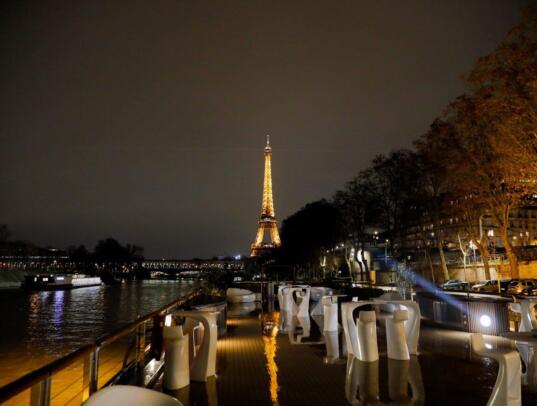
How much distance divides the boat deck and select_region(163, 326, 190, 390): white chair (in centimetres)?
17

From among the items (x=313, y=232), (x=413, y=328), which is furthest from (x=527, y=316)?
(x=313, y=232)

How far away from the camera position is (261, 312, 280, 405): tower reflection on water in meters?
6.61

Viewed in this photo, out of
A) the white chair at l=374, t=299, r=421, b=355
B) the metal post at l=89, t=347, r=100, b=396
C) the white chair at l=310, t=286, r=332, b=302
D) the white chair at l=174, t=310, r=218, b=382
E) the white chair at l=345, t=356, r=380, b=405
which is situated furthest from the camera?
the white chair at l=310, t=286, r=332, b=302

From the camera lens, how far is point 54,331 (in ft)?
83.4

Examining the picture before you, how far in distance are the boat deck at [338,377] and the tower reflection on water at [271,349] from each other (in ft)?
0.05

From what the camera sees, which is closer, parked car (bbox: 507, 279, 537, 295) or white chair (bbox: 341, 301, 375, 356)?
white chair (bbox: 341, 301, 375, 356)

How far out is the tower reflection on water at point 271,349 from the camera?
6609 mm

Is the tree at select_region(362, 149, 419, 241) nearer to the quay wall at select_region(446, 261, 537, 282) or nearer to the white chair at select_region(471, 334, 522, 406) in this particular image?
the quay wall at select_region(446, 261, 537, 282)

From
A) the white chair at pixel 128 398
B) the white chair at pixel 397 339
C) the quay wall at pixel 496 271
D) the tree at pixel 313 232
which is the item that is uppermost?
the tree at pixel 313 232

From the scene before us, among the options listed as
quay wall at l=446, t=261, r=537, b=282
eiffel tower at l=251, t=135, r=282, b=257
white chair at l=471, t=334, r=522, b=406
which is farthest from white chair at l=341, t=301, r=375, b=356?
eiffel tower at l=251, t=135, r=282, b=257

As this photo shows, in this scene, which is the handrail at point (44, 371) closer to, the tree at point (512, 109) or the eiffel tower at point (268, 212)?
the tree at point (512, 109)

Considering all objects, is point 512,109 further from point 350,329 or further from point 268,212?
point 268,212

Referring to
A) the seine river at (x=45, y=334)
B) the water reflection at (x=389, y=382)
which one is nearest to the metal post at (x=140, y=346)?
the water reflection at (x=389, y=382)

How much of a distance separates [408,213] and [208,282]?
15.2 m
